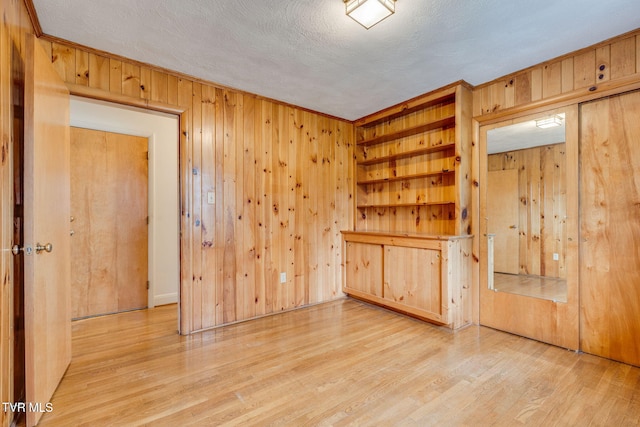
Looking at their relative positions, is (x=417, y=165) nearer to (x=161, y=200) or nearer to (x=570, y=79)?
(x=570, y=79)

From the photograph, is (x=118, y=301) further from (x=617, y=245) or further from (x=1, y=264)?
(x=617, y=245)

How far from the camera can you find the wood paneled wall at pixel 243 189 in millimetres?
2527

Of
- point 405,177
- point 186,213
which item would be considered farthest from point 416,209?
point 186,213

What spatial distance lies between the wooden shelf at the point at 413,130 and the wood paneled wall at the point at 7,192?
3104 millimetres

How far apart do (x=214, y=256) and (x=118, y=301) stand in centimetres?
139

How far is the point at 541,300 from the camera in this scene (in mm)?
2516

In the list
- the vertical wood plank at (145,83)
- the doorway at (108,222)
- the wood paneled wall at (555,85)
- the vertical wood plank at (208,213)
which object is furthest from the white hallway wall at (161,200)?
the wood paneled wall at (555,85)

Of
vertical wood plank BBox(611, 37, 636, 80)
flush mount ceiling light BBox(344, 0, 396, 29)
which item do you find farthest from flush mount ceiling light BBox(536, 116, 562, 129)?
flush mount ceiling light BBox(344, 0, 396, 29)

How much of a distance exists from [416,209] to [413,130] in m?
0.90

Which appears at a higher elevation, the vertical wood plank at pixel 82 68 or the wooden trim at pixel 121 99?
the vertical wood plank at pixel 82 68

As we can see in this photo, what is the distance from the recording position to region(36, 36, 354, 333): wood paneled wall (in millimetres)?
2527

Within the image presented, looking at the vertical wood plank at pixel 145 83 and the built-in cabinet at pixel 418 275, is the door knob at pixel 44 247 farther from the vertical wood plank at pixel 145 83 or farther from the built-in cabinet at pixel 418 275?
the built-in cabinet at pixel 418 275

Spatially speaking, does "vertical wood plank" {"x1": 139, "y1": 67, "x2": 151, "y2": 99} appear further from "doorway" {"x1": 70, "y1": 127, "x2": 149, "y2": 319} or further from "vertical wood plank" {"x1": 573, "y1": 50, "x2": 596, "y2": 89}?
"vertical wood plank" {"x1": 573, "y1": 50, "x2": 596, "y2": 89}

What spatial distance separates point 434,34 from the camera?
2.07 meters
